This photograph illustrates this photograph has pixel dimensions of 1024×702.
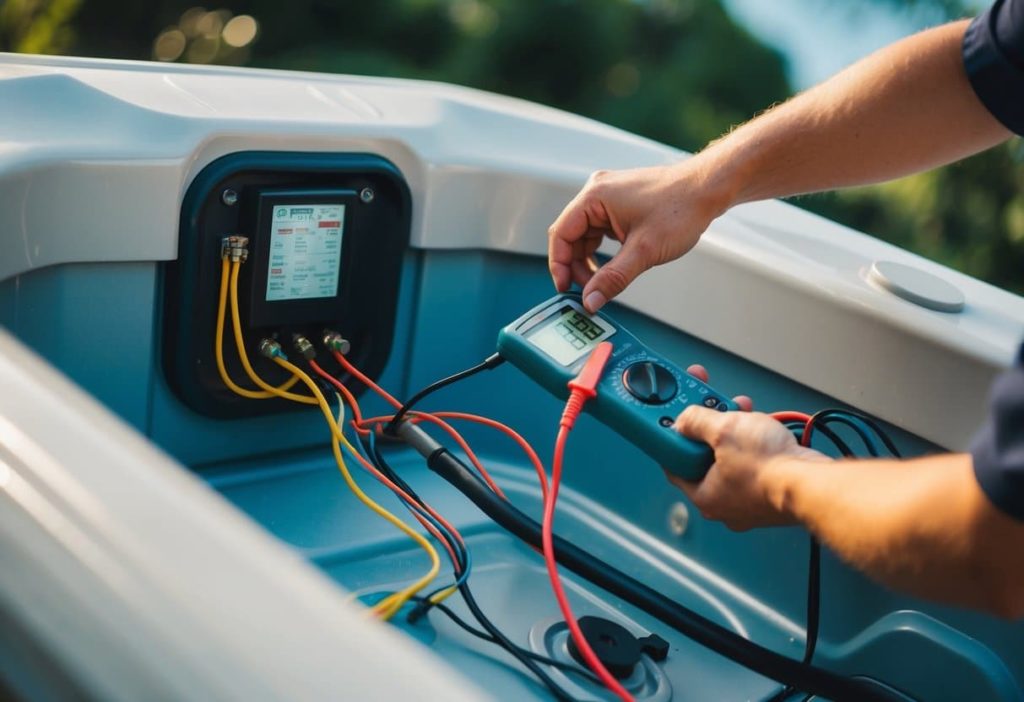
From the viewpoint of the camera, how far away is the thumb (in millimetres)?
1014

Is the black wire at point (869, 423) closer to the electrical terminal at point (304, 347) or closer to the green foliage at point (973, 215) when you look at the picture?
the electrical terminal at point (304, 347)

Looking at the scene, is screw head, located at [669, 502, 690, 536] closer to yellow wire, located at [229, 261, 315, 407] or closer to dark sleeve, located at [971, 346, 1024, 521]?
yellow wire, located at [229, 261, 315, 407]

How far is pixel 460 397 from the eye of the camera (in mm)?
1304

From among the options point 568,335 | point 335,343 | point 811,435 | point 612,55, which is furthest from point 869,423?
point 612,55

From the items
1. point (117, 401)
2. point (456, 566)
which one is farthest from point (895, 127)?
point (117, 401)

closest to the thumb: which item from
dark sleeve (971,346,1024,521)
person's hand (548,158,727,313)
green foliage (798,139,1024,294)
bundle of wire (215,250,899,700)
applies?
person's hand (548,158,727,313)

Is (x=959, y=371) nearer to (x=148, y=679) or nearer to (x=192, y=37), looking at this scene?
(x=148, y=679)

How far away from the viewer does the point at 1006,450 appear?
0.60 metres

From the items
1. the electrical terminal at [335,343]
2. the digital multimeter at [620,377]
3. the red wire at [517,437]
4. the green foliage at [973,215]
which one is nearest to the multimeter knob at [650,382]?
the digital multimeter at [620,377]

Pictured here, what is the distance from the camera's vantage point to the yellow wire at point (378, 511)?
87cm

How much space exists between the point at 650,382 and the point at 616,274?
108 millimetres

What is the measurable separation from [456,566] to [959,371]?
0.45 metres

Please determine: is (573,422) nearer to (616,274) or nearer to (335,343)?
(616,274)

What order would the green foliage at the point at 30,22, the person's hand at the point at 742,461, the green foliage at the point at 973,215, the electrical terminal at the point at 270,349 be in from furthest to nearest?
the green foliage at the point at 973,215, the green foliage at the point at 30,22, the electrical terminal at the point at 270,349, the person's hand at the point at 742,461
